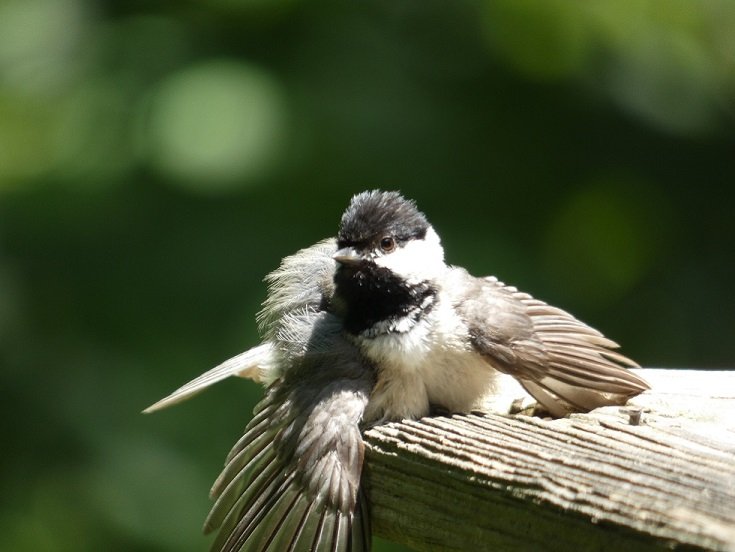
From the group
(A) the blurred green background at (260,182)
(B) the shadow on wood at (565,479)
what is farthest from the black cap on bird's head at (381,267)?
(A) the blurred green background at (260,182)

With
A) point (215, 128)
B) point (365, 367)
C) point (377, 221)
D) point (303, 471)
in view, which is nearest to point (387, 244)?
point (377, 221)

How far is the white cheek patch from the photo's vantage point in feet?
8.65

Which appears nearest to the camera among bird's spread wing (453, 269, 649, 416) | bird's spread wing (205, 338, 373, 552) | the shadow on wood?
the shadow on wood

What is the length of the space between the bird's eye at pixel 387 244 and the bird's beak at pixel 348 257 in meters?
0.09

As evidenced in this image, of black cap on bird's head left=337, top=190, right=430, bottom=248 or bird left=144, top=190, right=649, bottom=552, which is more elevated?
black cap on bird's head left=337, top=190, right=430, bottom=248

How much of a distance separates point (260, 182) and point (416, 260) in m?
1.42

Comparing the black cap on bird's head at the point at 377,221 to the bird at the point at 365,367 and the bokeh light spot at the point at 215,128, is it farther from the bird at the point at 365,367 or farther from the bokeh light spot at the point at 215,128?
the bokeh light spot at the point at 215,128

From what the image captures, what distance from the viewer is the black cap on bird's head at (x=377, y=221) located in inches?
103

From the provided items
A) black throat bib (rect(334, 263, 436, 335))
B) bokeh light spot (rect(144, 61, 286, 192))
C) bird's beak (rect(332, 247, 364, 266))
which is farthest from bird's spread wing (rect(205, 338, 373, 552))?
bokeh light spot (rect(144, 61, 286, 192))

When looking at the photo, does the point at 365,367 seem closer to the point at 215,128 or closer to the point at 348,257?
the point at 348,257

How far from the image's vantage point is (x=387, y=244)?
267cm

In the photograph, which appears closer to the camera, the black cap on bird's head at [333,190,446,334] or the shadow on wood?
the shadow on wood

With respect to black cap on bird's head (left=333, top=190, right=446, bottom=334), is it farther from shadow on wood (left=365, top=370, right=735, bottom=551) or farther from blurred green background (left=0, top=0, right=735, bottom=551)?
blurred green background (left=0, top=0, right=735, bottom=551)

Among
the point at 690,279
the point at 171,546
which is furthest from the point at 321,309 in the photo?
the point at 690,279
